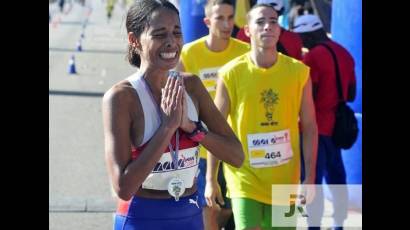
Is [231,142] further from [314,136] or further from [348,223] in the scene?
[348,223]

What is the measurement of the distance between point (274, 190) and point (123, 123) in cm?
203

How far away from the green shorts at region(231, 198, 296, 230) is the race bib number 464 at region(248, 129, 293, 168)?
0.26 metres

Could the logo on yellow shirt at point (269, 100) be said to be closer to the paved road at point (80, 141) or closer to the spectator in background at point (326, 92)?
the paved road at point (80, 141)

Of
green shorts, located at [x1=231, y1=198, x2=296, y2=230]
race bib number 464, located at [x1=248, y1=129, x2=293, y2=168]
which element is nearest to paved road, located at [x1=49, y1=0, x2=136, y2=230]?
race bib number 464, located at [x1=248, y1=129, x2=293, y2=168]

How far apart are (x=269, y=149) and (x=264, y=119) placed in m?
0.20

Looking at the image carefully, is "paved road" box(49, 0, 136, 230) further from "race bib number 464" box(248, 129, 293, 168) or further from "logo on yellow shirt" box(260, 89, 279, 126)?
"race bib number 464" box(248, 129, 293, 168)

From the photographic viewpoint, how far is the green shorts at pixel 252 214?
5.68 meters

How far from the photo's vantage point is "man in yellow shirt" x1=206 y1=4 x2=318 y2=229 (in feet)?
19.0

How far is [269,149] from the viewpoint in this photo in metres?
5.79
